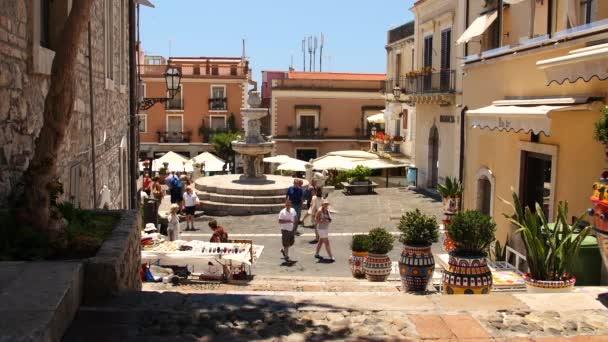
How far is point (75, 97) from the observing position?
272 inches

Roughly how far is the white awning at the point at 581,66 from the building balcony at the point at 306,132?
123ft

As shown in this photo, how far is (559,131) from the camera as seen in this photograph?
1002 centimetres

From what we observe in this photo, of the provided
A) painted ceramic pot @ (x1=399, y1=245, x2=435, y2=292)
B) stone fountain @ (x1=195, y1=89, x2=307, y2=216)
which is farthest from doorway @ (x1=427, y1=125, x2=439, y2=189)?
painted ceramic pot @ (x1=399, y1=245, x2=435, y2=292)

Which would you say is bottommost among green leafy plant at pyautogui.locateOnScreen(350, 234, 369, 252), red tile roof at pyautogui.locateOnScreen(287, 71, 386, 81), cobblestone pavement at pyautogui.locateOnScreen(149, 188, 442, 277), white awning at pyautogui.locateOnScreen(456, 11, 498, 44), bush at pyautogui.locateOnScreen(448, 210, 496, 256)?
cobblestone pavement at pyautogui.locateOnScreen(149, 188, 442, 277)

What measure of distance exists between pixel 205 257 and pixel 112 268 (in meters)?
5.84

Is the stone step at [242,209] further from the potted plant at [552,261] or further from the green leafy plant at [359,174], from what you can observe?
the potted plant at [552,261]

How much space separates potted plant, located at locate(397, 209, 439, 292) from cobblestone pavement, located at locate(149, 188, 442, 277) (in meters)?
3.62

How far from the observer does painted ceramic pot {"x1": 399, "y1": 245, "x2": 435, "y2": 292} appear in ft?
26.2

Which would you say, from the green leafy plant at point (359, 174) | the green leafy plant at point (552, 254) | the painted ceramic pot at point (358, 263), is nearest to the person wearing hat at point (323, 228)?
the painted ceramic pot at point (358, 263)

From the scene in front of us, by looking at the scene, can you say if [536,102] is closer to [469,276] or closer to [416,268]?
[416,268]

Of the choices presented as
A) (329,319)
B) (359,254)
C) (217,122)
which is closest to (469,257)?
(329,319)

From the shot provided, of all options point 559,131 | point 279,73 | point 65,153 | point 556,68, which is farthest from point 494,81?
Answer: point 279,73

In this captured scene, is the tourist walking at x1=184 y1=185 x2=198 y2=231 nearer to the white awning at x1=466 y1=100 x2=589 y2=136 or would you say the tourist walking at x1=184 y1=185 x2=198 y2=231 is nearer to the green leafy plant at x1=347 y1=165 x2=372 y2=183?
the white awning at x1=466 y1=100 x2=589 y2=136

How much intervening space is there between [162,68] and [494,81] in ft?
126
